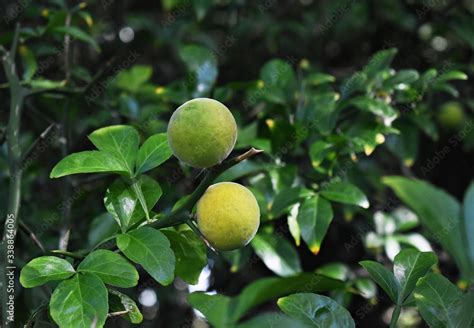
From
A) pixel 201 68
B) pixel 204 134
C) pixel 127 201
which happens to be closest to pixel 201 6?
pixel 201 68

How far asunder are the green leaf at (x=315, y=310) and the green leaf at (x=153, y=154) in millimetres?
320

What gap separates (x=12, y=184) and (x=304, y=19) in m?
1.72

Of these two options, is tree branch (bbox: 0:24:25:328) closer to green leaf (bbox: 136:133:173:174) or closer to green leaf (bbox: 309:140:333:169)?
green leaf (bbox: 136:133:173:174)

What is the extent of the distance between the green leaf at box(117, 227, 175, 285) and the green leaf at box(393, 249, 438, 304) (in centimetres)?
37

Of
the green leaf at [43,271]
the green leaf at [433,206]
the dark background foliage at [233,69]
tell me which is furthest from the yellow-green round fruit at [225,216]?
the dark background foliage at [233,69]

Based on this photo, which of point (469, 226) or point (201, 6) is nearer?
point (469, 226)

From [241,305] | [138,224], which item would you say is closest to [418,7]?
[138,224]

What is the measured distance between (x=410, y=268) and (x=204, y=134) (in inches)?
16.2

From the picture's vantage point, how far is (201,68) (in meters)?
1.75

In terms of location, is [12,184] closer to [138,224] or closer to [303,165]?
[138,224]

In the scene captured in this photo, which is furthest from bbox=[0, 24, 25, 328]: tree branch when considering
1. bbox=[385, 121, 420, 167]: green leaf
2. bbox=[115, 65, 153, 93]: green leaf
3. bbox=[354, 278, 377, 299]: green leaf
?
bbox=[385, 121, 420, 167]: green leaf

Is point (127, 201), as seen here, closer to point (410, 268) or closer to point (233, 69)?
point (410, 268)

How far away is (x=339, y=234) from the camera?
2.45m

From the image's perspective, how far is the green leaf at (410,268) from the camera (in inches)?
39.9
